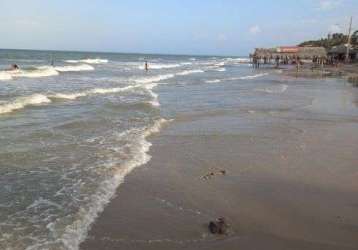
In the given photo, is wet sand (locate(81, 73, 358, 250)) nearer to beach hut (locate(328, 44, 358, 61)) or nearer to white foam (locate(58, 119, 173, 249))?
white foam (locate(58, 119, 173, 249))

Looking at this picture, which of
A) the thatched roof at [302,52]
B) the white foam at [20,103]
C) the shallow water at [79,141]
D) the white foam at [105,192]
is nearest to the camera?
the white foam at [105,192]

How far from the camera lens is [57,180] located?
335 inches

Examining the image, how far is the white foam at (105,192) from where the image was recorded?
6122 millimetres

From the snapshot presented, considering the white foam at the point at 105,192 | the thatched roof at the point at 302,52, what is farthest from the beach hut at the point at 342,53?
the white foam at the point at 105,192

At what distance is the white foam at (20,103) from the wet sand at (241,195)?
22.1 feet

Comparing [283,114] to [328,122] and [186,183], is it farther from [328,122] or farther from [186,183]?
[186,183]

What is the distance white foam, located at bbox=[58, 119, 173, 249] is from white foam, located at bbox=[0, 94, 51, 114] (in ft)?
19.5

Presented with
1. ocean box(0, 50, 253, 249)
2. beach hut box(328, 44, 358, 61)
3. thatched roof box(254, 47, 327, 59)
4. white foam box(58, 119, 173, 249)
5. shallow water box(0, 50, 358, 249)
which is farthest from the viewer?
thatched roof box(254, 47, 327, 59)

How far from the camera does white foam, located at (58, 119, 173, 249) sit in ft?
20.1

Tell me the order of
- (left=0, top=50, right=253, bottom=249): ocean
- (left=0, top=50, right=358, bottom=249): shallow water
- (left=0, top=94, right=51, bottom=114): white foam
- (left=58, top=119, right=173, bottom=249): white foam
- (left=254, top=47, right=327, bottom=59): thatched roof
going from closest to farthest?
(left=58, top=119, right=173, bottom=249): white foam, (left=0, top=50, right=253, bottom=249): ocean, (left=0, top=50, right=358, bottom=249): shallow water, (left=0, top=94, right=51, bottom=114): white foam, (left=254, top=47, right=327, bottom=59): thatched roof

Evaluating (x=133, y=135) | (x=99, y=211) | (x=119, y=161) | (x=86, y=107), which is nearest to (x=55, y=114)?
(x=86, y=107)

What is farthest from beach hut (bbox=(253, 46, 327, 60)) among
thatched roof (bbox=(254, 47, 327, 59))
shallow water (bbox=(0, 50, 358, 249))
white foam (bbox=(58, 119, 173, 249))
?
white foam (bbox=(58, 119, 173, 249))

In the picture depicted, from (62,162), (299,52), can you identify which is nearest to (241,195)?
(62,162)

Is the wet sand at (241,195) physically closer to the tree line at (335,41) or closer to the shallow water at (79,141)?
→ the shallow water at (79,141)
